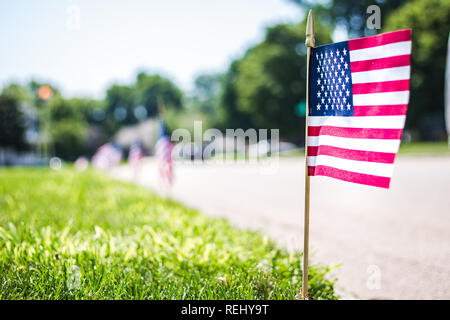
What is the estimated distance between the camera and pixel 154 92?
209 feet

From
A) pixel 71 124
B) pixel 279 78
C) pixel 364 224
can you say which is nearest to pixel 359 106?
pixel 364 224

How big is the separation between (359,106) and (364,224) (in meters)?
4.68

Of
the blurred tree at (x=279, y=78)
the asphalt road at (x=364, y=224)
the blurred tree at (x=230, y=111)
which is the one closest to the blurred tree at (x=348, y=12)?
the blurred tree at (x=279, y=78)

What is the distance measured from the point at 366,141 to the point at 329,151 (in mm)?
309

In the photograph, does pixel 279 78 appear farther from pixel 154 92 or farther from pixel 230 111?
pixel 154 92

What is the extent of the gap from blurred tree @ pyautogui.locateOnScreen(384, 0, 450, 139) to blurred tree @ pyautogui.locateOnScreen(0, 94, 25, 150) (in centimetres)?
3576

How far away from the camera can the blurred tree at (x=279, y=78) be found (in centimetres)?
3712

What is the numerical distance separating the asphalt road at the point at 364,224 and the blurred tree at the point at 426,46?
21.1 meters

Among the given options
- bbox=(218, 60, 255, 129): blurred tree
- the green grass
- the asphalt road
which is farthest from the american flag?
bbox=(218, 60, 255, 129): blurred tree

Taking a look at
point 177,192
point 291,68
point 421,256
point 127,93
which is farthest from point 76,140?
point 421,256

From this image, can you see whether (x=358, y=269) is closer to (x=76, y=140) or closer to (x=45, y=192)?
(x=45, y=192)

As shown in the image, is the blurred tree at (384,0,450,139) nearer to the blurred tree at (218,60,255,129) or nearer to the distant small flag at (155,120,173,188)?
the blurred tree at (218,60,255,129)

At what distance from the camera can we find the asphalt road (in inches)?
164

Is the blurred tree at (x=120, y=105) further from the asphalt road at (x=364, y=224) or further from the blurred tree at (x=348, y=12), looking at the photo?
the asphalt road at (x=364, y=224)
